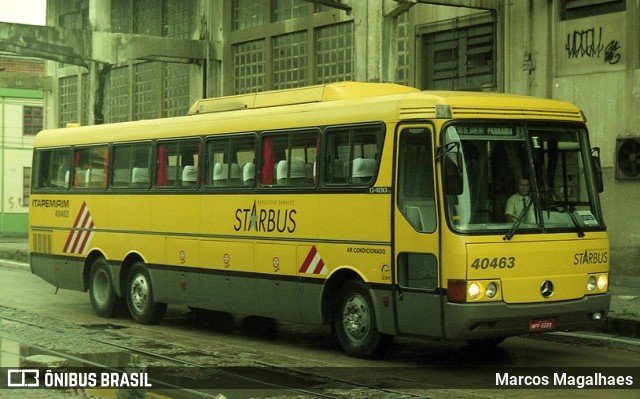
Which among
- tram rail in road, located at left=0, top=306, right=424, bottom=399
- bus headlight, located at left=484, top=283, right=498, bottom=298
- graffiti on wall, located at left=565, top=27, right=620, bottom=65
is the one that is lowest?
tram rail in road, located at left=0, top=306, right=424, bottom=399

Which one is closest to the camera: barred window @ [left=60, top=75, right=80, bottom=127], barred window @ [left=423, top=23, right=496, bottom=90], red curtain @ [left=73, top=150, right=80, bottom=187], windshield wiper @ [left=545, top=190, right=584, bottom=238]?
windshield wiper @ [left=545, top=190, right=584, bottom=238]

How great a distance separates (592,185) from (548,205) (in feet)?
2.51

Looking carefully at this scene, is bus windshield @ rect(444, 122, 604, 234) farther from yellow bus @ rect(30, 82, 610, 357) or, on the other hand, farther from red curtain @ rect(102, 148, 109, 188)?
red curtain @ rect(102, 148, 109, 188)

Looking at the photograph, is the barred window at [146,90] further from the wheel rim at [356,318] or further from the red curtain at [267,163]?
the wheel rim at [356,318]

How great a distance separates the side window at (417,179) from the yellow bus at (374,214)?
0.02 meters

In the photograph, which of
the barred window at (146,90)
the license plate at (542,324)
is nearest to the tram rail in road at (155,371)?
the license plate at (542,324)

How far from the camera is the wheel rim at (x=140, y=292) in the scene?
16264mm

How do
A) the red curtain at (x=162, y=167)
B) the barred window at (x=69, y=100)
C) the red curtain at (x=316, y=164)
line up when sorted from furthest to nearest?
the barred window at (x=69, y=100)
the red curtain at (x=162, y=167)
the red curtain at (x=316, y=164)

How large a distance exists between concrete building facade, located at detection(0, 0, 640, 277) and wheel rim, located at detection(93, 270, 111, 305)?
285 inches

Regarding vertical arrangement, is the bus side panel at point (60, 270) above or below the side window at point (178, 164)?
below

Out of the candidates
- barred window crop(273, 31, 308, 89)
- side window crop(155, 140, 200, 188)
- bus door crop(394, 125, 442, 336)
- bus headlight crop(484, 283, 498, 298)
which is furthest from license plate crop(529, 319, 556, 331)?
barred window crop(273, 31, 308, 89)

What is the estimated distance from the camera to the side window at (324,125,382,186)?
1234 cm

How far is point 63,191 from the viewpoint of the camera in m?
18.3

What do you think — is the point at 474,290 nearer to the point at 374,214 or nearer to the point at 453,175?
the point at 453,175
